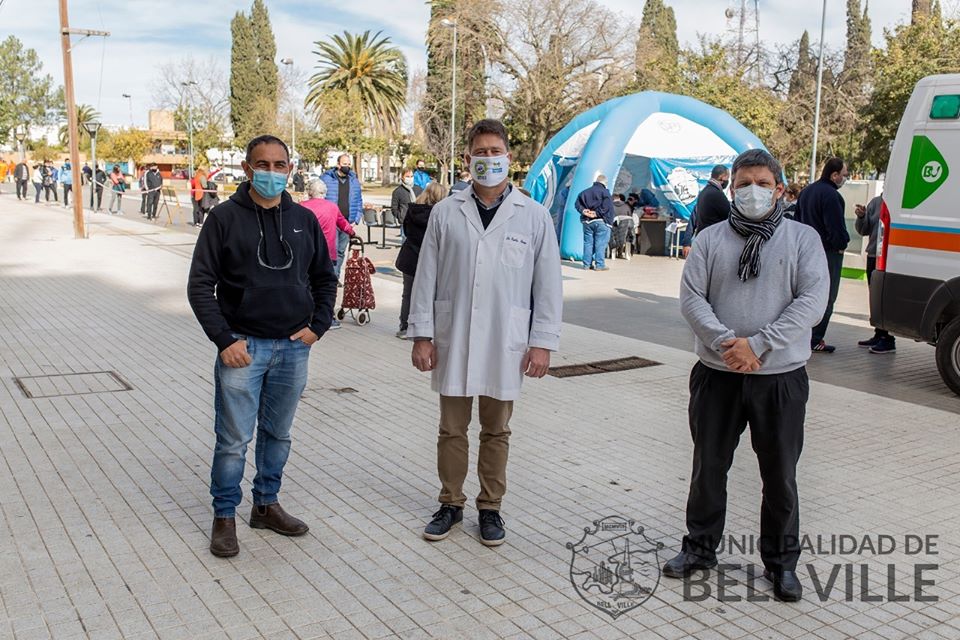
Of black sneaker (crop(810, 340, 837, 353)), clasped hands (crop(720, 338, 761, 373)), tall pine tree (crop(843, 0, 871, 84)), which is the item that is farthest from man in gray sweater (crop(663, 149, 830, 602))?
tall pine tree (crop(843, 0, 871, 84))

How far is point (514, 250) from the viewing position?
4145 mm

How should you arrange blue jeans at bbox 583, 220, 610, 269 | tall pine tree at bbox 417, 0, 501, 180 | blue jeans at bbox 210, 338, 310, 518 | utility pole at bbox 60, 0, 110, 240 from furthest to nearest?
1. tall pine tree at bbox 417, 0, 501, 180
2. utility pole at bbox 60, 0, 110, 240
3. blue jeans at bbox 583, 220, 610, 269
4. blue jeans at bbox 210, 338, 310, 518

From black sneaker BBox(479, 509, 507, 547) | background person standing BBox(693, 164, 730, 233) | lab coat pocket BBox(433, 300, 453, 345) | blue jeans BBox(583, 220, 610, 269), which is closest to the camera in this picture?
lab coat pocket BBox(433, 300, 453, 345)

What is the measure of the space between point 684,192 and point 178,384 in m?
13.8

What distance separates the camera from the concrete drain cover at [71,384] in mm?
7043

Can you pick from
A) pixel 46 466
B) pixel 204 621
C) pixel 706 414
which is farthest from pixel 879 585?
pixel 46 466

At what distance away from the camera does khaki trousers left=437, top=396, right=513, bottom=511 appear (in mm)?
4309

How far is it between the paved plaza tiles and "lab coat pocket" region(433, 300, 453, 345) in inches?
38.5

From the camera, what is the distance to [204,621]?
3551mm

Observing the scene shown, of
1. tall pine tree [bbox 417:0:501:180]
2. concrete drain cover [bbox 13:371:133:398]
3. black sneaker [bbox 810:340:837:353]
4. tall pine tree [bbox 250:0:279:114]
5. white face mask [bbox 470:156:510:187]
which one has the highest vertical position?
tall pine tree [bbox 250:0:279:114]

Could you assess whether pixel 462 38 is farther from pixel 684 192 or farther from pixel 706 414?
pixel 706 414

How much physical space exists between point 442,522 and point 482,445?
42cm

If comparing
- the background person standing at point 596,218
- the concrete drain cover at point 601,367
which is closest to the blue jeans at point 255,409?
the concrete drain cover at point 601,367

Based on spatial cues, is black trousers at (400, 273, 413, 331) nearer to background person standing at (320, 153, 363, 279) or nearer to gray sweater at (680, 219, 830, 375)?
background person standing at (320, 153, 363, 279)
